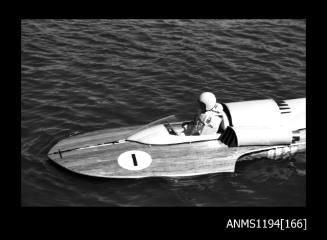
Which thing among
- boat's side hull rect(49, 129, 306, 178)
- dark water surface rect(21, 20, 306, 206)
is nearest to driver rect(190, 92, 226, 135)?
boat's side hull rect(49, 129, 306, 178)

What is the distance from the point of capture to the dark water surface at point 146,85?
1226cm

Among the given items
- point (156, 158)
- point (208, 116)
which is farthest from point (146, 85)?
point (156, 158)

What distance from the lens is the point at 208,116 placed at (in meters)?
13.2

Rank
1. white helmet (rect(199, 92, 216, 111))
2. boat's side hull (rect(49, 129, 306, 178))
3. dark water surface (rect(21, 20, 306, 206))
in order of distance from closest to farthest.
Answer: dark water surface (rect(21, 20, 306, 206)) < boat's side hull (rect(49, 129, 306, 178)) < white helmet (rect(199, 92, 216, 111))

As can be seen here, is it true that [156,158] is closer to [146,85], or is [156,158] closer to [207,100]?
[207,100]

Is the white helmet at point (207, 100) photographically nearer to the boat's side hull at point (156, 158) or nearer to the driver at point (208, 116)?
the driver at point (208, 116)

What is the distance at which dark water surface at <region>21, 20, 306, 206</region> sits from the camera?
1226 cm

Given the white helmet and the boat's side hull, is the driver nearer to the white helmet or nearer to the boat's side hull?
the white helmet

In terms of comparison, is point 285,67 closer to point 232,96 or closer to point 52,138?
point 232,96

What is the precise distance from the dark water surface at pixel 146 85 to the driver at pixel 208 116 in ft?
4.41

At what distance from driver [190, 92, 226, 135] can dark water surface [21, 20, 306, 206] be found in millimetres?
1345

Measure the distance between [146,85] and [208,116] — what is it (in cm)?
504

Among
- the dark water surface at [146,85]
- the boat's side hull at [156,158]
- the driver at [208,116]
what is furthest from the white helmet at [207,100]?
the dark water surface at [146,85]

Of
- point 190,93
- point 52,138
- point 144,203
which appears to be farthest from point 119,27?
point 144,203
